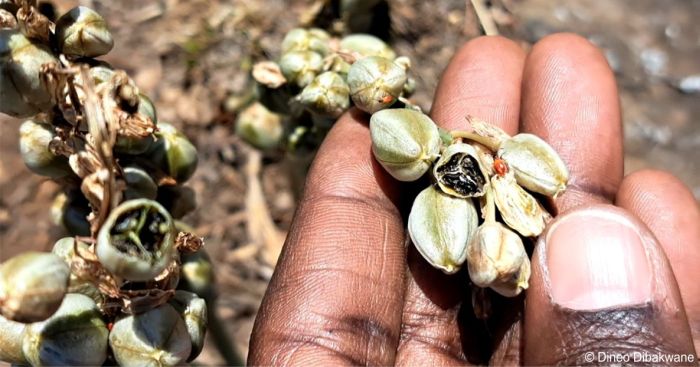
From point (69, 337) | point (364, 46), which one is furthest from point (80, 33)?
point (364, 46)

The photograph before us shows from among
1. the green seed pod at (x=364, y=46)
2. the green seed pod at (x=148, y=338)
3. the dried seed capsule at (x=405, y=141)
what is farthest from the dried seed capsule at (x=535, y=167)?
the green seed pod at (x=148, y=338)

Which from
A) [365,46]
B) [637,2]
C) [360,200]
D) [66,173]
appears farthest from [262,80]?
[637,2]

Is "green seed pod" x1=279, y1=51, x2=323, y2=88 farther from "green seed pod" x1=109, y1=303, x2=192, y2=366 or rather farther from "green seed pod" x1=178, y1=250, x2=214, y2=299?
"green seed pod" x1=109, y1=303, x2=192, y2=366

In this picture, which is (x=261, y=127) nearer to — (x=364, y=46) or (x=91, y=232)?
(x=364, y=46)

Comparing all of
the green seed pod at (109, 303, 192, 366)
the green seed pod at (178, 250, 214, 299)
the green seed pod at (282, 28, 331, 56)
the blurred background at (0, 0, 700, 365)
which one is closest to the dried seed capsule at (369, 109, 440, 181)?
the green seed pod at (282, 28, 331, 56)

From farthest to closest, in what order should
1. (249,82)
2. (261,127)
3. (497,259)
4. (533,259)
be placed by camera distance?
(249,82), (261,127), (533,259), (497,259)

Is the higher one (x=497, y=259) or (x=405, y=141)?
(x=405, y=141)

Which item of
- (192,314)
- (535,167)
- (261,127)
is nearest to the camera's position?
(192,314)
